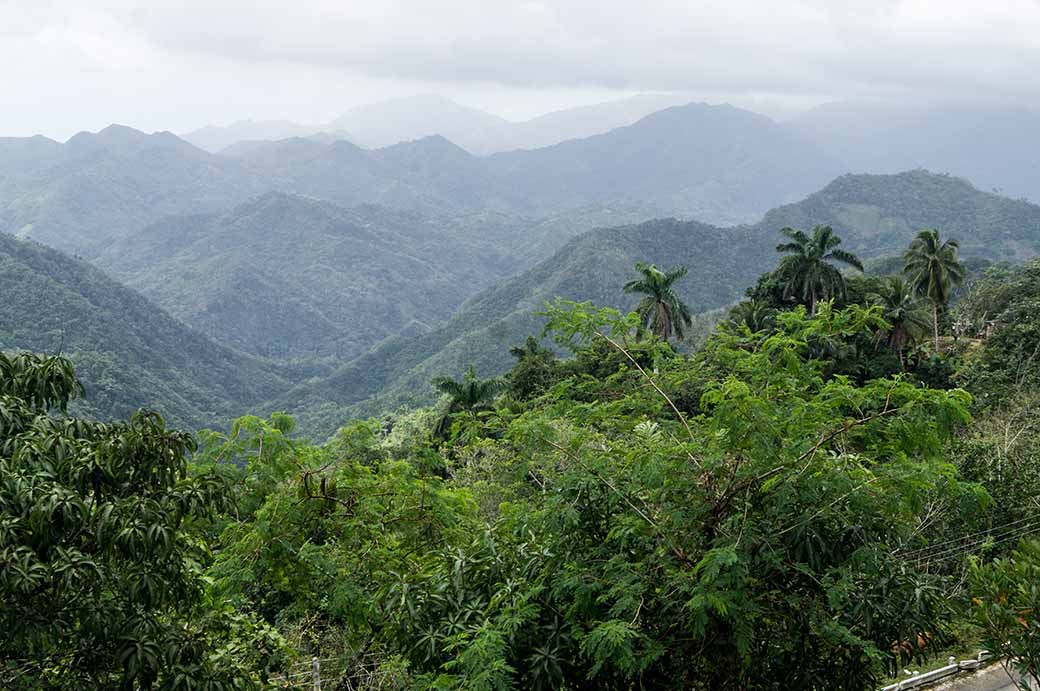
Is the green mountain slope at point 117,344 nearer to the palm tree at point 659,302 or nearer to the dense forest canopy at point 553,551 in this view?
the palm tree at point 659,302

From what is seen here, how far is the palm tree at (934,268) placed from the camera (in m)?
38.2

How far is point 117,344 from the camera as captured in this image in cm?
9825

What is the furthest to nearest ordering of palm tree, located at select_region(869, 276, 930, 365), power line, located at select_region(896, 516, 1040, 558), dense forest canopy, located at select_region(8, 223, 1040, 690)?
1. palm tree, located at select_region(869, 276, 930, 365)
2. power line, located at select_region(896, 516, 1040, 558)
3. dense forest canopy, located at select_region(8, 223, 1040, 690)

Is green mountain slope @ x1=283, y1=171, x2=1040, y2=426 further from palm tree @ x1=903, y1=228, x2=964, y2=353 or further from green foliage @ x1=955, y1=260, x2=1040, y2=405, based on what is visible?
green foliage @ x1=955, y1=260, x2=1040, y2=405

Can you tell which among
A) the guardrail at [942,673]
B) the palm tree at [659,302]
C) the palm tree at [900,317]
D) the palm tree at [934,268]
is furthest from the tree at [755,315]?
the guardrail at [942,673]

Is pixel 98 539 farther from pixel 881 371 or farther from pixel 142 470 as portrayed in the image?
pixel 881 371

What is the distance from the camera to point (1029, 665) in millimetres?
6762

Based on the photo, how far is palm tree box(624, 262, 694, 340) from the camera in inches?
1487

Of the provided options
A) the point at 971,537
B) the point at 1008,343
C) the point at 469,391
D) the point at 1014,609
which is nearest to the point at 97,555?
the point at 1014,609

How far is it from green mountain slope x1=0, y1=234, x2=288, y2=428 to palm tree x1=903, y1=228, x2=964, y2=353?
62990mm

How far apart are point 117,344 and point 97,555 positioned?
104m

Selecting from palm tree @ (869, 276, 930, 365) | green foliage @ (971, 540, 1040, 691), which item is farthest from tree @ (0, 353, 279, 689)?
palm tree @ (869, 276, 930, 365)

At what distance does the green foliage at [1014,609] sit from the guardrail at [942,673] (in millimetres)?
3648

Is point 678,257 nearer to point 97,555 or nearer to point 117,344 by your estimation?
point 117,344
